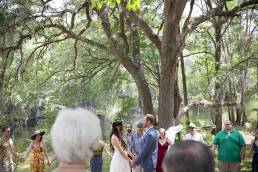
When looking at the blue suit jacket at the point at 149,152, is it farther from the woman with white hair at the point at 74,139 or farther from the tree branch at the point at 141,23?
the tree branch at the point at 141,23

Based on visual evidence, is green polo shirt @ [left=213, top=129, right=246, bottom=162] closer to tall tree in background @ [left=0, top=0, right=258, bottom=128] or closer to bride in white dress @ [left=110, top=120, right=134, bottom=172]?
bride in white dress @ [left=110, top=120, right=134, bottom=172]

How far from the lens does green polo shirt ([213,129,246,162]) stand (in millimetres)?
8102

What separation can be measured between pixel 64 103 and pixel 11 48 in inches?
282

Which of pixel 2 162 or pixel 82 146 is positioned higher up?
pixel 82 146

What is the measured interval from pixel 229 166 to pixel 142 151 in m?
2.30

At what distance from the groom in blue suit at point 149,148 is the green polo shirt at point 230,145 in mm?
1754

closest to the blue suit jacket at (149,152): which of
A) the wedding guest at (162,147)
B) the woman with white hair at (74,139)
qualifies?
the wedding guest at (162,147)

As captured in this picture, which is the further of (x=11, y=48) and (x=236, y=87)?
(x=236, y=87)

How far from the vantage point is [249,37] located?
2602 centimetres

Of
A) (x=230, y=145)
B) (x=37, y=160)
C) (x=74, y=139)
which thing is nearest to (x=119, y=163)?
(x=37, y=160)

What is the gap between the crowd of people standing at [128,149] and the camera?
2196mm

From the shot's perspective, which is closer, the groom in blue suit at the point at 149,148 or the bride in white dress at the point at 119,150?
the groom in blue suit at the point at 149,148

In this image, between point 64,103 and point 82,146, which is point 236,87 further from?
point 82,146

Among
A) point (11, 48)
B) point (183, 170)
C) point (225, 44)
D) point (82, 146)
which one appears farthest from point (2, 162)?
point (225, 44)
